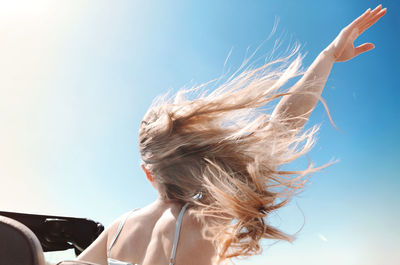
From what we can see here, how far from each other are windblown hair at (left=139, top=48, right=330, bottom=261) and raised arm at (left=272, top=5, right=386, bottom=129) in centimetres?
9

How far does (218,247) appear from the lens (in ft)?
6.82

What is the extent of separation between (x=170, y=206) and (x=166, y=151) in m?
0.40

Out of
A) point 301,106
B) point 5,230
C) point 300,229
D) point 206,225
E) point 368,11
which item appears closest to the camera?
point 5,230

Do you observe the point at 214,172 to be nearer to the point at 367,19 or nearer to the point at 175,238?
the point at 175,238

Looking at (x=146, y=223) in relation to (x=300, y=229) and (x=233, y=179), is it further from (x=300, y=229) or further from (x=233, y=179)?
(x=300, y=229)

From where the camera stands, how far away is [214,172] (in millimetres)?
2336

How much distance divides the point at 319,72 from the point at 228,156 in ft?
3.88

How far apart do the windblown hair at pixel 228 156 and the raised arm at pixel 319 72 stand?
0.09 m

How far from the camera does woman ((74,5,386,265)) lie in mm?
2029

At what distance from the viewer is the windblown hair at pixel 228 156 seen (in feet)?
7.20

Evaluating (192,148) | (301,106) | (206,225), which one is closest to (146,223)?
(206,225)

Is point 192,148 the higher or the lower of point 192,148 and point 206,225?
the higher

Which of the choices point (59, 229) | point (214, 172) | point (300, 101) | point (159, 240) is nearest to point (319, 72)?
point (300, 101)

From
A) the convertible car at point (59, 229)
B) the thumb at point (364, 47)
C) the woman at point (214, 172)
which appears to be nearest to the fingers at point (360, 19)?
the thumb at point (364, 47)
